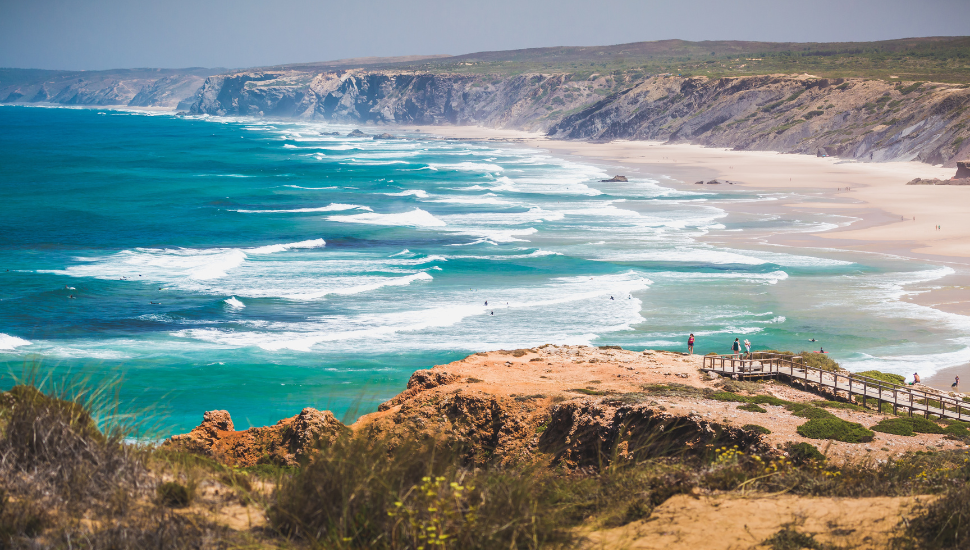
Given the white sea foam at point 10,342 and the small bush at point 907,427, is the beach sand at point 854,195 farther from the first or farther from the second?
the white sea foam at point 10,342

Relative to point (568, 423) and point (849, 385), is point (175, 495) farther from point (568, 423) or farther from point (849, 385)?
point (849, 385)

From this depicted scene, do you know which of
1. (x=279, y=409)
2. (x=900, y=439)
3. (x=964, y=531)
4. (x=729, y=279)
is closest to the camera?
(x=964, y=531)

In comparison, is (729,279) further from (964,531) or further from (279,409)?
(964,531)

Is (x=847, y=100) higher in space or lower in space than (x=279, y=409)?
higher

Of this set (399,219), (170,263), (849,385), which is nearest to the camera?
(849,385)

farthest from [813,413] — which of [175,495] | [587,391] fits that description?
[175,495]

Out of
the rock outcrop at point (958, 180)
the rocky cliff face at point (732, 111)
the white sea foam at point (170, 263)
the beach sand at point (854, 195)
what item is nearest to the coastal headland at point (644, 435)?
the beach sand at point (854, 195)

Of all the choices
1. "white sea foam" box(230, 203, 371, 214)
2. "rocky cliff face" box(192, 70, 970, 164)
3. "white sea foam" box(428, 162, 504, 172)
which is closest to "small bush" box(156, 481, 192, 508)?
"white sea foam" box(230, 203, 371, 214)

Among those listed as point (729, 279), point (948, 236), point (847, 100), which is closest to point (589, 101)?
point (847, 100)
